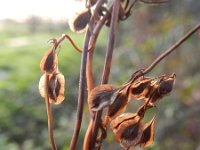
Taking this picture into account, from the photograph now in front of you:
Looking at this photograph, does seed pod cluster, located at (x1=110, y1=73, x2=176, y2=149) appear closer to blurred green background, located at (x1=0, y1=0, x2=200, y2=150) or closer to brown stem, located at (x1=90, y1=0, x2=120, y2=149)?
brown stem, located at (x1=90, y1=0, x2=120, y2=149)

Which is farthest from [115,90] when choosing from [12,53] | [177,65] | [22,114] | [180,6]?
[12,53]

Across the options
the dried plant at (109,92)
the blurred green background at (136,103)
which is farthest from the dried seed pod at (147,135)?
the blurred green background at (136,103)

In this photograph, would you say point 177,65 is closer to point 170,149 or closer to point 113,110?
point 170,149

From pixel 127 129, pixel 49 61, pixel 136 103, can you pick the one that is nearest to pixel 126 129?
pixel 127 129

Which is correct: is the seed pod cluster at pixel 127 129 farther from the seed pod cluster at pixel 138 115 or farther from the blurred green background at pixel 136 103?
the blurred green background at pixel 136 103

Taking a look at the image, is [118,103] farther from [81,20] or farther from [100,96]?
[81,20]

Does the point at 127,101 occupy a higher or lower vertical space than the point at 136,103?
higher
